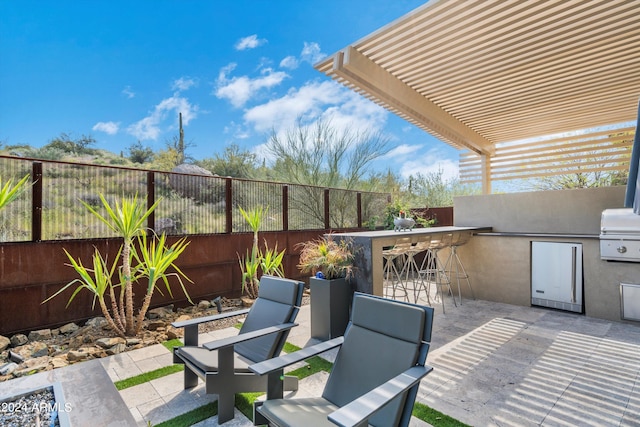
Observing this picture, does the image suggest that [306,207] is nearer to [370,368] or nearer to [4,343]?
[4,343]

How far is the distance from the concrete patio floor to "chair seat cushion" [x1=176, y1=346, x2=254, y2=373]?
0.33 metres

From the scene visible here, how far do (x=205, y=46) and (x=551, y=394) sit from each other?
72.4 feet

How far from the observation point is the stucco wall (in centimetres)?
454

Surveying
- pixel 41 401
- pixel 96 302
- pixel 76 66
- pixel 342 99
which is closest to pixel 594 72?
pixel 41 401

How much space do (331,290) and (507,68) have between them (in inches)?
162

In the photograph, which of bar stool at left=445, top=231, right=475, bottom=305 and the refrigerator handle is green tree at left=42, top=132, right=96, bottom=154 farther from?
the refrigerator handle

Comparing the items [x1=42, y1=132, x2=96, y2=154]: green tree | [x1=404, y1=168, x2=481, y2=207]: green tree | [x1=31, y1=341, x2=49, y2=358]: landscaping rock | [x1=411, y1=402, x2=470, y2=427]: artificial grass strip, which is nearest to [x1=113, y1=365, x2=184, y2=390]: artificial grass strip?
[x1=31, y1=341, x2=49, y2=358]: landscaping rock

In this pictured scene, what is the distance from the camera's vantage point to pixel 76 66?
1942 cm

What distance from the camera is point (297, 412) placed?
6.17 ft

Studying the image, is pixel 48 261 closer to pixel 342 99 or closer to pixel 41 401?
pixel 41 401

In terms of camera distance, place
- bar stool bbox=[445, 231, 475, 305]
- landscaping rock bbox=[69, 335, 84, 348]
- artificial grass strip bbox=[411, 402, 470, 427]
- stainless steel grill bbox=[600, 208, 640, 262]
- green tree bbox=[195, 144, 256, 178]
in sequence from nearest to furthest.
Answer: stainless steel grill bbox=[600, 208, 640, 262]
artificial grass strip bbox=[411, 402, 470, 427]
landscaping rock bbox=[69, 335, 84, 348]
bar stool bbox=[445, 231, 475, 305]
green tree bbox=[195, 144, 256, 178]

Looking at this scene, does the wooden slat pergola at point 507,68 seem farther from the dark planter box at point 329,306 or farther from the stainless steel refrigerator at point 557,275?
the dark planter box at point 329,306

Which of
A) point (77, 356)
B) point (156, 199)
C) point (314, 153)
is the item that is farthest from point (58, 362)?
point (314, 153)

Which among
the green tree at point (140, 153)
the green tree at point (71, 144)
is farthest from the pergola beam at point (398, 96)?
the green tree at point (71, 144)
